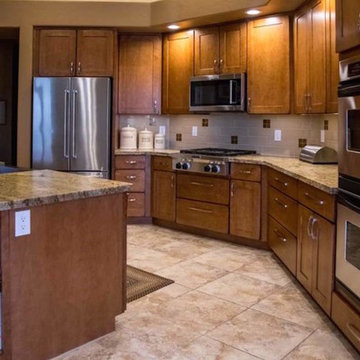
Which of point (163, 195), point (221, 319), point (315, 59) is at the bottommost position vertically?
point (221, 319)

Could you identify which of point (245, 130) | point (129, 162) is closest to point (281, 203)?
point (245, 130)

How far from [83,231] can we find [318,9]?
2635 millimetres

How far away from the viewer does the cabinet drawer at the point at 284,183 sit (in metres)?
3.46

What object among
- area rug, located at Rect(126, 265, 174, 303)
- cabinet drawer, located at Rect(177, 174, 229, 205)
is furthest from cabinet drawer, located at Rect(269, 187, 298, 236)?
area rug, located at Rect(126, 265, 174, 303)

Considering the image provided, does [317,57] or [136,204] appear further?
[136,204]

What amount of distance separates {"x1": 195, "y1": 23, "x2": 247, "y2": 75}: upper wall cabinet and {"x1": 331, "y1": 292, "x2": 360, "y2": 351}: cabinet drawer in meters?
2.80

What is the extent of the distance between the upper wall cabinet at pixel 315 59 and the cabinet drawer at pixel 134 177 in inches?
76.1

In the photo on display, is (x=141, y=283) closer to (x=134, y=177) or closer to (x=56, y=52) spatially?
(x=134, y=177)

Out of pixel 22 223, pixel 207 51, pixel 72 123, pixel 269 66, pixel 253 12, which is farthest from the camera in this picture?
pixel 72 123

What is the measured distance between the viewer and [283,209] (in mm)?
3770

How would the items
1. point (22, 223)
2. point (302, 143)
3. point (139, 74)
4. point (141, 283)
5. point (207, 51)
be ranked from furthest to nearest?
point (139, 74) < point (207, 51) < point (302, 143) < point (141, 283) < point (22, 223)

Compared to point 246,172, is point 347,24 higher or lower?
higher

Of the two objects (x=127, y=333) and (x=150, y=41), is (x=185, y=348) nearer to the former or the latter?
(x=127, y=333)

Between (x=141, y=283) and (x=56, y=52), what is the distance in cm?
295
